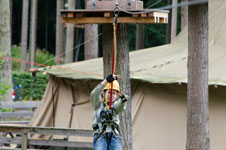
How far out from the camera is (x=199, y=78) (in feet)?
29.5

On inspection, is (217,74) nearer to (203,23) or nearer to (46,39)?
(203,23)

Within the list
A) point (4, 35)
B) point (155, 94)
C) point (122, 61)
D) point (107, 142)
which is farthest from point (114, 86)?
point (4, 35)

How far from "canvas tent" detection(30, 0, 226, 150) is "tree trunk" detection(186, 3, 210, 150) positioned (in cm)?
92

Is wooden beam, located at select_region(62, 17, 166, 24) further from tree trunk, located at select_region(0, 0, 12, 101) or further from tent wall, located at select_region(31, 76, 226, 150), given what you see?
tree trunk, located at select_region(0, 0, 12, 101)

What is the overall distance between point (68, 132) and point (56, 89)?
3.37m

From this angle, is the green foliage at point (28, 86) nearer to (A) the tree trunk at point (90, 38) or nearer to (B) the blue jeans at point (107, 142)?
(A) the tree trunk at point (90, 38)

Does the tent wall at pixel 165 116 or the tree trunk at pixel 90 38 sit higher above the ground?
the tree trunk at pixel 90 38

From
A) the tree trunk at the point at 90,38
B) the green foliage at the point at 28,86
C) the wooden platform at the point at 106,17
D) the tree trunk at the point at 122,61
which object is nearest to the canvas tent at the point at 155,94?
the tree trunk at the point at 122,61

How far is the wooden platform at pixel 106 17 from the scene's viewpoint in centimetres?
761

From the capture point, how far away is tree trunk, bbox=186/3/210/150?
29.5 feet

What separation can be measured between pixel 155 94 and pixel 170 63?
81 cm

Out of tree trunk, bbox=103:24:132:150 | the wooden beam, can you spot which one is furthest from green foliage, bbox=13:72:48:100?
the wooden beam

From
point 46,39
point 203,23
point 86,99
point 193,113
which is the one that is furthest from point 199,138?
point 46,39

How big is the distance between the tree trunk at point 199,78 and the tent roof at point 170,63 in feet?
3.02
